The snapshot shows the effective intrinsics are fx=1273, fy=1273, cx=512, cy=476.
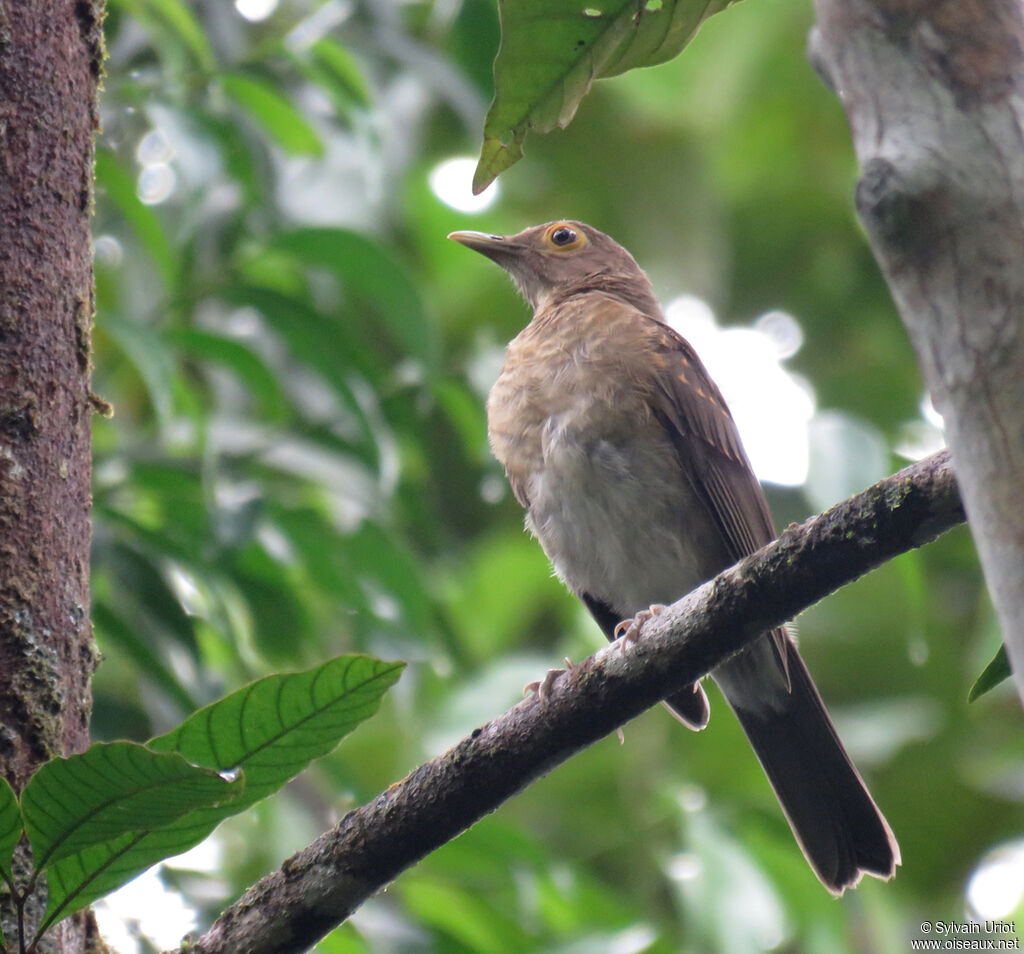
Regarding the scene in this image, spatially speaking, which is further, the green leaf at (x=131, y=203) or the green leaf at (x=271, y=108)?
the green leaf at (x=271, y=108)

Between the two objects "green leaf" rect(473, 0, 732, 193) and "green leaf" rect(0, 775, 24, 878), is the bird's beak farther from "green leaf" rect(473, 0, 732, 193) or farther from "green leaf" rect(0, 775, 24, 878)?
"green leaf" rect(0, 775, 24, 878)

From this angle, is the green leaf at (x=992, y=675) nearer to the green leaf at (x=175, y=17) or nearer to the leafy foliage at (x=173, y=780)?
the leafy foliage at (x=173, y=780)

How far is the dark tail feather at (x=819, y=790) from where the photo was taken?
3.90 metres

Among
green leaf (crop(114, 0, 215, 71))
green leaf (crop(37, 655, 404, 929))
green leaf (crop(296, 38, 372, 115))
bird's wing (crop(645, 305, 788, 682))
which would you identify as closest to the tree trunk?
green leaf (crop(37, 655, 404, 929))

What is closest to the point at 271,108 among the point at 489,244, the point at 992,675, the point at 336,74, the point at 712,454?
the point at 336,74

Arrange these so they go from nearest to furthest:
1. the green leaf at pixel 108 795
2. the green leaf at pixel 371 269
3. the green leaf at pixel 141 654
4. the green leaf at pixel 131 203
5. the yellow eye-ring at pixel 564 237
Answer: the green leaf at pixel 108 795 < the green leaf at pixel 141 654 < the green leaf at pixel 131 203 < the green leaf at pixel 371 269 < the yellow eye-ring at pixel 564 237

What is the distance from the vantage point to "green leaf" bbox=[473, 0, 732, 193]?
81.2 inches

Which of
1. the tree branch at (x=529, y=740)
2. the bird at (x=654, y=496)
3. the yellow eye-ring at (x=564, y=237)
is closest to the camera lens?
the tree branch at (x=529, y=740)

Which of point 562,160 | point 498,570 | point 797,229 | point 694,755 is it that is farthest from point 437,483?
point 797,229

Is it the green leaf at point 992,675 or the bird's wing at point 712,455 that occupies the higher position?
the bird's wing at point 712,455

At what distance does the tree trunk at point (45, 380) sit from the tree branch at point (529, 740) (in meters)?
0.38

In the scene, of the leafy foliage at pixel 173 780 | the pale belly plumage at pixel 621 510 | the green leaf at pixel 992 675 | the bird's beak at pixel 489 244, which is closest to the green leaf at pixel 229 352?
the pale belly plumage at pixel 621 510

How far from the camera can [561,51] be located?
2.12m

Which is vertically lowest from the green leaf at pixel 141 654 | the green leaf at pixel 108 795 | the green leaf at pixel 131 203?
the green leaf at pixel 108 795
